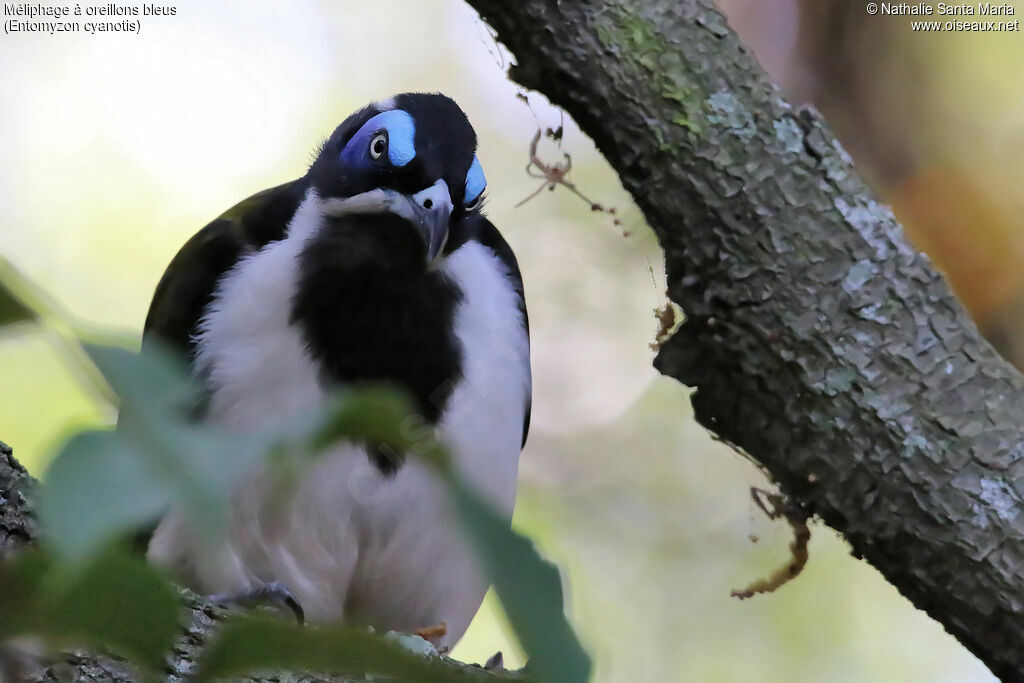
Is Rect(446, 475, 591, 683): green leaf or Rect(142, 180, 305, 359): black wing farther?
Rect(142, 180, 305, 359): black wing

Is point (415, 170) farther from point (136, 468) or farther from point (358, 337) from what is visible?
point (136, 468)

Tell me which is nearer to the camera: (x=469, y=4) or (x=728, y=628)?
(x=469, y=4)

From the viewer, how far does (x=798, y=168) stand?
1.71 metres

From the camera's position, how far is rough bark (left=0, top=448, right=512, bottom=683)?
79 centimetres

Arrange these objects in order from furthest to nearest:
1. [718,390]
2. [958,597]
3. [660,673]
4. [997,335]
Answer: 1. [660,673]
2. [997,335]
3. [718,390]
4. [958,597]

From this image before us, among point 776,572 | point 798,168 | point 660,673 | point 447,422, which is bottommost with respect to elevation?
point 660,673

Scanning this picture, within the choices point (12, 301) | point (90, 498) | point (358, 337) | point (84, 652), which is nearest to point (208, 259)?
point (358, 337)

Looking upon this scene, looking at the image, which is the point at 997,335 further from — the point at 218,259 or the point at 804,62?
the point at 218,259

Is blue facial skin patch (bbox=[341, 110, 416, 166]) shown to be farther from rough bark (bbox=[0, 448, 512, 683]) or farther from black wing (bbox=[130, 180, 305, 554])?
rough bark (bbox=[0, 448, 512, 683])

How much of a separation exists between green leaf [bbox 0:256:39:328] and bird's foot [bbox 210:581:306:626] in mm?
1237

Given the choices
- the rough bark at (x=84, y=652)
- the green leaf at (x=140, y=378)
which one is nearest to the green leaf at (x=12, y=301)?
the green leaf at (x=140, y=378)

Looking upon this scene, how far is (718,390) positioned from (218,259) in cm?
89

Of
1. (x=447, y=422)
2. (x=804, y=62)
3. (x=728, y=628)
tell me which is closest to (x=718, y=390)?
(x=447, y=422)

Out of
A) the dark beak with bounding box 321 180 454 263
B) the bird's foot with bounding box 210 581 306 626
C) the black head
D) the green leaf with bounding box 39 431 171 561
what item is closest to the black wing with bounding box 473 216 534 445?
the black head
